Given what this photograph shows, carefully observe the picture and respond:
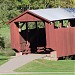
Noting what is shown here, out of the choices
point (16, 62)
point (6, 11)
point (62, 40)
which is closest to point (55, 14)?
point (62, 40)

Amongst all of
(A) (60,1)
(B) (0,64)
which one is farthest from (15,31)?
(A) (60,1)

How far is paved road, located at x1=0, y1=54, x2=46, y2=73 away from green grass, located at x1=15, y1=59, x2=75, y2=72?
547mm

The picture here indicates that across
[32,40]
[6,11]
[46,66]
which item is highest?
[6,11]

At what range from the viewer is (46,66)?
24.4 m

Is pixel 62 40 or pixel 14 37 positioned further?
pixel 14 37

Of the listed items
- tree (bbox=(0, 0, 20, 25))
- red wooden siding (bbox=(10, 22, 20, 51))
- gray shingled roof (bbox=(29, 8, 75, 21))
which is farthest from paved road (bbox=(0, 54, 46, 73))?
tree (bbox=(0, 0, 20, 25))

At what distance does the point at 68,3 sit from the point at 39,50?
2033cm

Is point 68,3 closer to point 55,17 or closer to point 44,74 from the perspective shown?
point 55,17

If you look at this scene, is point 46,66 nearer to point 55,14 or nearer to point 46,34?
point 46,34

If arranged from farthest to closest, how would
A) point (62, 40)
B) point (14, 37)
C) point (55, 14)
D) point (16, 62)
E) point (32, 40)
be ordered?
point (32, 40) → point (55, 14) → point (14, 37) → point (62, 40) → point (16, 62)

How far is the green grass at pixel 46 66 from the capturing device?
22.5 meters

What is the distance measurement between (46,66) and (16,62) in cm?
234

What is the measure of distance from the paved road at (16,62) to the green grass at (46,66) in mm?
547

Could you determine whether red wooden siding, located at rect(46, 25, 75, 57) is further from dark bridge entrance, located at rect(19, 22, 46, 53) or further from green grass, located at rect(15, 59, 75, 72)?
green grass, located at rect(15, 59, 75, 72)
